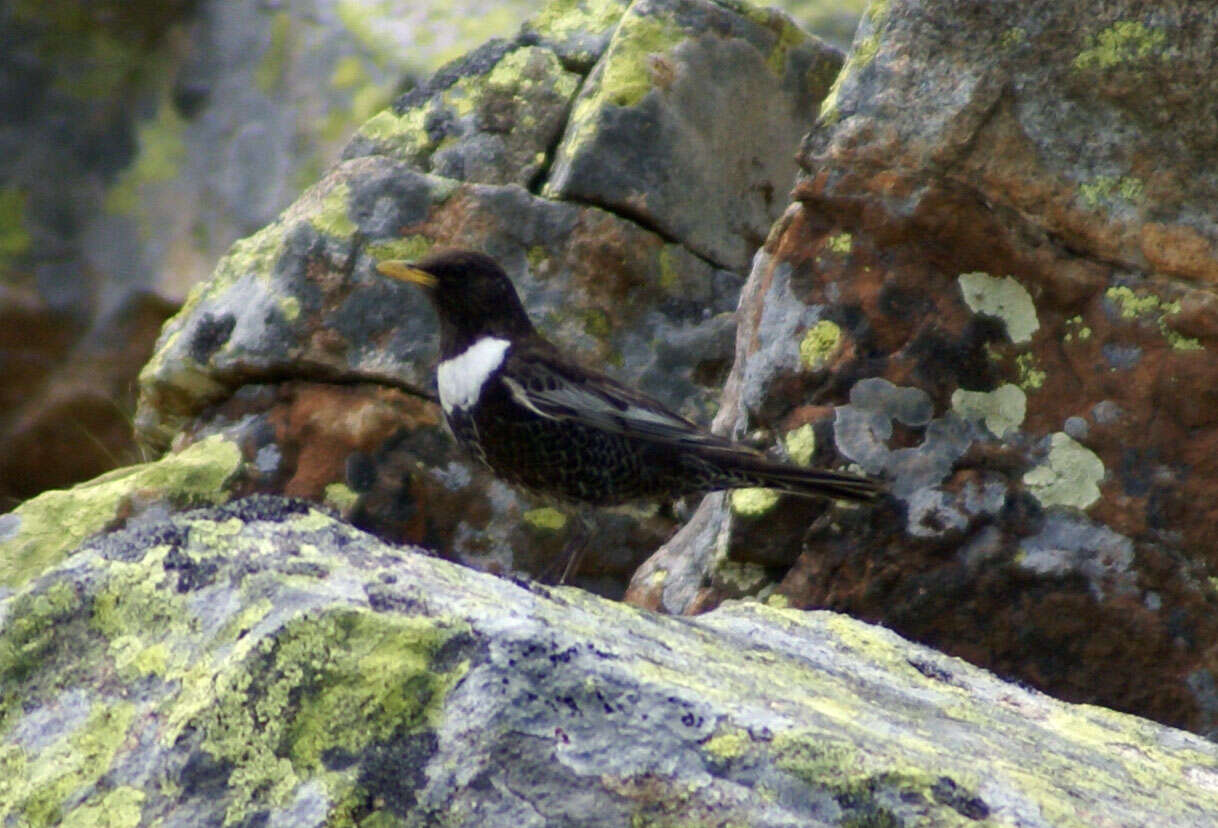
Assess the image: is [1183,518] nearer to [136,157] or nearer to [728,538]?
[728,538]

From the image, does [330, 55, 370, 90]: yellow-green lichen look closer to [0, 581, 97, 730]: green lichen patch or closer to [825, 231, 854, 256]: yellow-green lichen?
[825, 231, 854, 256]: yellow-green lichen

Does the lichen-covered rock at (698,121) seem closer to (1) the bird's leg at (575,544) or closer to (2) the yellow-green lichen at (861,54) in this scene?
(2) the yellow-green lichen at (861,54)

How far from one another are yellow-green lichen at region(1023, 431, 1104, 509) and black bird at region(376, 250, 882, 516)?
1.03 meters

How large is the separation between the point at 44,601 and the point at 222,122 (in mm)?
7115

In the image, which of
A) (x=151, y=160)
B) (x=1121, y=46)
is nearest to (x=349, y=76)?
(x=151, y=160)

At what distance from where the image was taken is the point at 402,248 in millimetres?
6215

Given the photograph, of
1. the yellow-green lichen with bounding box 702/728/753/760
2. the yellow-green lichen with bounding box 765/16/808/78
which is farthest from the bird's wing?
the yellow-green lichen with bounding box 702/728/753/760

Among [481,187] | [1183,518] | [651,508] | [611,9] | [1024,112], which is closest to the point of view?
[1183,518]

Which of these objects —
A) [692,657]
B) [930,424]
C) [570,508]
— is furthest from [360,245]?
[692,657]

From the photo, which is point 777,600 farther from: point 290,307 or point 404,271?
point 290,307

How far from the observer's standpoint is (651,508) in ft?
19.4

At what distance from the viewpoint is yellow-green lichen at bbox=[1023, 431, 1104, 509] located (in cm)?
452

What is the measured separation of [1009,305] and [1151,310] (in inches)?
17.5

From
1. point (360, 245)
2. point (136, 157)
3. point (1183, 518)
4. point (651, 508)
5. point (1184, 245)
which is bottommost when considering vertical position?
point (136, 157)
